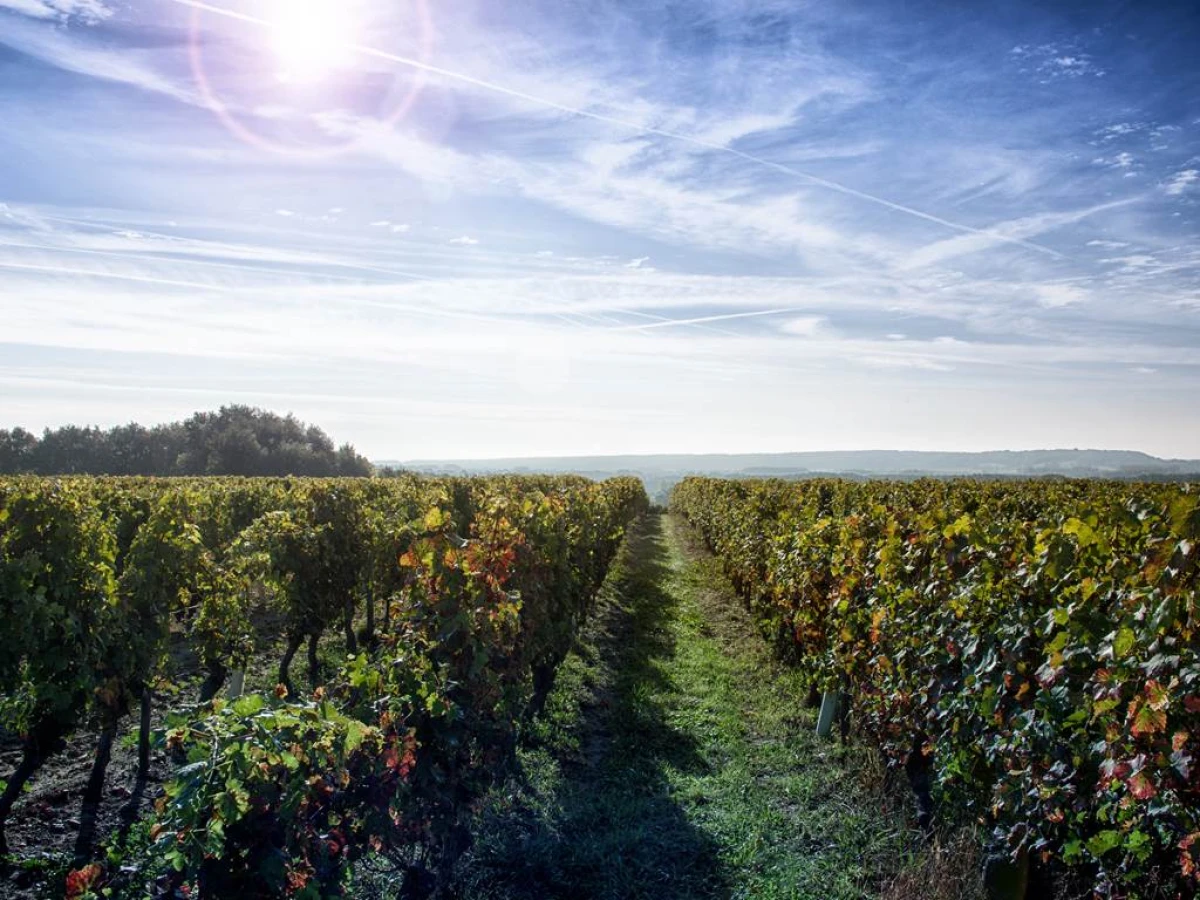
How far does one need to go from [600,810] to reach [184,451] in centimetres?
8031

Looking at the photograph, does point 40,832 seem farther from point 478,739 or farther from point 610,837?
point 610,837

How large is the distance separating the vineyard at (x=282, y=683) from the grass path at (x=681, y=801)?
632mm

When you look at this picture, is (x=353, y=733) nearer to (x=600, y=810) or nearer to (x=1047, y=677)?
(x=600, y=810)

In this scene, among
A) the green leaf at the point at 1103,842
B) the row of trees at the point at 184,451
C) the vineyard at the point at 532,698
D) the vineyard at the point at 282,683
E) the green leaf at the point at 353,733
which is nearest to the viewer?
the vineyard at the point at 282,683

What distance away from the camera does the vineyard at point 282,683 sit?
3.31 m

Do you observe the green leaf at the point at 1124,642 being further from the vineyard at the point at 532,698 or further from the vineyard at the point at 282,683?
the vineyard at the point at 282,683

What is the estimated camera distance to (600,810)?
21.1 feet

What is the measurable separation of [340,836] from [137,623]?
4329 mm


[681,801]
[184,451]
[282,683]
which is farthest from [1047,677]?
[184,451]

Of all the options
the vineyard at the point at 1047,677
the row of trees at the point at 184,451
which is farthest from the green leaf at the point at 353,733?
the row of trees at the point at 184,451

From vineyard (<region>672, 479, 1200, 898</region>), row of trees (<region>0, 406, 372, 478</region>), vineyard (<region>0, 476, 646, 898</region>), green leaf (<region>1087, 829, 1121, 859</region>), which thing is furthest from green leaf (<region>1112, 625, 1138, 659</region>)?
row of trees (<region>0, 406, 372, 478</region>)

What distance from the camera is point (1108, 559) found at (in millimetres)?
4762

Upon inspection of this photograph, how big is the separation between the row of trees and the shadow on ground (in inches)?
2584

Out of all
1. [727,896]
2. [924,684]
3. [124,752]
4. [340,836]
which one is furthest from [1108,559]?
[124,752]
